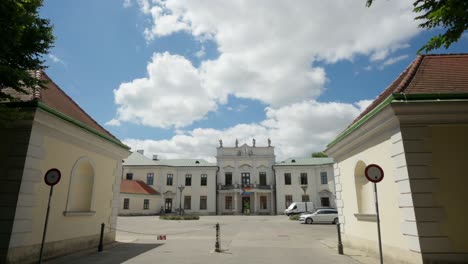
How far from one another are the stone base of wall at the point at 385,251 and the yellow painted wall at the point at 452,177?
927mm

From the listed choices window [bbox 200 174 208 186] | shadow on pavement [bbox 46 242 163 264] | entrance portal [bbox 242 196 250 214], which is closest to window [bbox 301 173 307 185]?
entrance portal [bbox 242 196 250 214]

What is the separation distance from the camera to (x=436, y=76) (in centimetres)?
898

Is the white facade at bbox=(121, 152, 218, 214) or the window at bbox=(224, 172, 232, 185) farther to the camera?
the window at bbox=(224, 172, 232, 185)

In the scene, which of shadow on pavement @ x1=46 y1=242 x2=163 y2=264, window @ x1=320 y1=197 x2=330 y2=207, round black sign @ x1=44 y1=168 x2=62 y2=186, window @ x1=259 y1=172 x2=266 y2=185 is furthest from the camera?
window @ x1=259 y1=172 x2=266 y2=185

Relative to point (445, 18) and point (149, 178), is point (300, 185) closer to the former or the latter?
point (149, 178)

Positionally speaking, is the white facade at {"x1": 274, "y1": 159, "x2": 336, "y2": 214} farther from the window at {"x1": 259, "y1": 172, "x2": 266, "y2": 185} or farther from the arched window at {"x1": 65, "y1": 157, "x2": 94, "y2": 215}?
the arched window at {"x1": 65, "y1": 157, "x2": 94, "y2": 215}

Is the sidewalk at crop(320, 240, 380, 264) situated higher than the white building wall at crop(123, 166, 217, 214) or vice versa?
the white building wall at crop(123, 166, 217, 214)

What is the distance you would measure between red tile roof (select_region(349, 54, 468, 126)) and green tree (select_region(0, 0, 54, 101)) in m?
8.97

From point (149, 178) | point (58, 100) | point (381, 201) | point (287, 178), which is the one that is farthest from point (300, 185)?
point (58, 100)

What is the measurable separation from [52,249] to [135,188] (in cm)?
4146

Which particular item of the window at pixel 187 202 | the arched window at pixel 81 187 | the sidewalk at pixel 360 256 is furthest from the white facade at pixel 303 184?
the arched window at pixel 81 187

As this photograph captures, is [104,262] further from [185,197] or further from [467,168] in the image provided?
[185,197]

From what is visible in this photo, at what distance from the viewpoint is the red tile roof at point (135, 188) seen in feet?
155

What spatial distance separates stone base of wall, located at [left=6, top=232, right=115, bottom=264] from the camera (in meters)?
7.62
